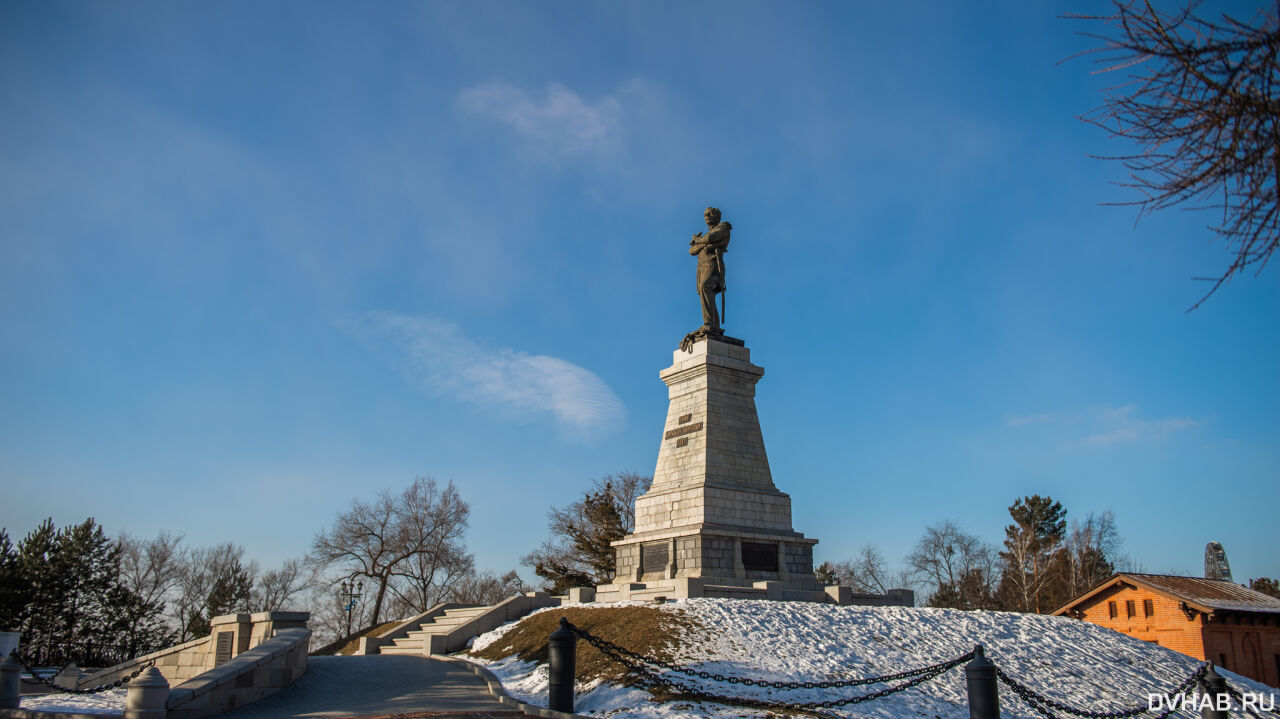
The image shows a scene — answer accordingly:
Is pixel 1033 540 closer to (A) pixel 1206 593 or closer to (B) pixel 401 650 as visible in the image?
(A) pixel 1206 593

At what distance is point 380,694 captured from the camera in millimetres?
13328

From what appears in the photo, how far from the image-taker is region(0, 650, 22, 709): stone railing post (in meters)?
11.5

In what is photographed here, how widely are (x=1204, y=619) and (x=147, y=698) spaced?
2852 cm

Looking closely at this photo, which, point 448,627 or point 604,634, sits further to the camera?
point 448,627

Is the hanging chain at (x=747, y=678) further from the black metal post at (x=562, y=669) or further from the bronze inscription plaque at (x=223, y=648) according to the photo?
the bronze inscription plaque at (x=223, y=648)

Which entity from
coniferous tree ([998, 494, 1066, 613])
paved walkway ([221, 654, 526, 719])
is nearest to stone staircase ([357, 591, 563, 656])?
paved walkway ([221, 654, 526, 719])

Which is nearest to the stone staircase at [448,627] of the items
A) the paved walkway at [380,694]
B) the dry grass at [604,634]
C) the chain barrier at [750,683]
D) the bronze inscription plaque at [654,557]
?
the dry grass at [604,634]

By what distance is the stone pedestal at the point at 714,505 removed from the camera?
20141 millimetres

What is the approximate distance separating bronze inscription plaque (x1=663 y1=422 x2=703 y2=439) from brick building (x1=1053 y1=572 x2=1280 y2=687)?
15762 millimetres

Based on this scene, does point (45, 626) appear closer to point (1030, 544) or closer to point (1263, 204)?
point (1263, 204)

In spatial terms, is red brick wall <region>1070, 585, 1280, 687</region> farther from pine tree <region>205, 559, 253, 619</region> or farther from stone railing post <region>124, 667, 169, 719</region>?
pine tree <region>205, 559, 253, 619</region>

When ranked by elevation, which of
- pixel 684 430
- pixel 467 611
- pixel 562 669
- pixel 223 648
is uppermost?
pixel 684 430

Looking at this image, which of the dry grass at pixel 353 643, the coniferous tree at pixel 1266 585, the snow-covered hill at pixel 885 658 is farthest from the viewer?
the coniferous tree at pixel 1266 585

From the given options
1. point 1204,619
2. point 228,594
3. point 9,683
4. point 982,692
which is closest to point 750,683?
point 982,692
